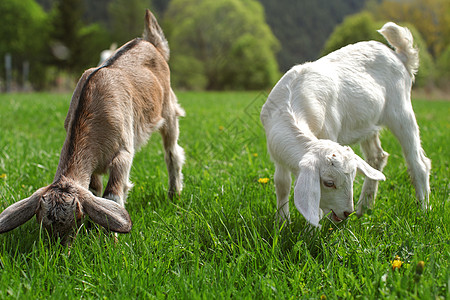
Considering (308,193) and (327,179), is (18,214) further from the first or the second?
(327,179)

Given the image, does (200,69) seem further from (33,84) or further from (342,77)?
(342,77)

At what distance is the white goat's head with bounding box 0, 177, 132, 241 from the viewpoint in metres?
2.31

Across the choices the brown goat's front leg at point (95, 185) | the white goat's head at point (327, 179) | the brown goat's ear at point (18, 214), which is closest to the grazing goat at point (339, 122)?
the white goat's head at point (327, 179)

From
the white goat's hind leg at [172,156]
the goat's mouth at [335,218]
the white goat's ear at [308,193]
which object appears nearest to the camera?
the white goat's ear at [308,193]

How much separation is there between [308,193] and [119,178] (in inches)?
51.4

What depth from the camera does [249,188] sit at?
357 cm

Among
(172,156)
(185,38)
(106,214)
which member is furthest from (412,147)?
(185,38)

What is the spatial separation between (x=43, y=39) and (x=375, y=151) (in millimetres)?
43787

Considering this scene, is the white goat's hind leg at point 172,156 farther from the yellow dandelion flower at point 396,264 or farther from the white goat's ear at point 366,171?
the yellow dandelion flower at point 396,264

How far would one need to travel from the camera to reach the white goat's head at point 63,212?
2311 mm

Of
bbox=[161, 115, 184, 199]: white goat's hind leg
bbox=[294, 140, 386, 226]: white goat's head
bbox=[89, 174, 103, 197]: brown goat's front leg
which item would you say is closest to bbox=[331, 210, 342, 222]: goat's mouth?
bbox=[294, 140, 386, 226]: white goat's head

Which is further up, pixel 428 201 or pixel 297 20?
pixel 428 201

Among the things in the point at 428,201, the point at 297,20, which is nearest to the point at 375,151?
the point at 428,201

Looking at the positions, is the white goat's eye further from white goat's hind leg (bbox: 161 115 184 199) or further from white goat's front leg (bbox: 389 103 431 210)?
white goat's hind leg (bbox: 161 115 184 199)
